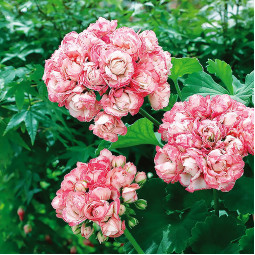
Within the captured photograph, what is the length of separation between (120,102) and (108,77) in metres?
0.04

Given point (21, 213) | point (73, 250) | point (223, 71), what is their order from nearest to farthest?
point (223, 71)
point (21, 213)
point (73, 250)

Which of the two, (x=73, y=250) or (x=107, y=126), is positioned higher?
(x=107, y=126)

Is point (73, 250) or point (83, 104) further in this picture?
point (73, 250)

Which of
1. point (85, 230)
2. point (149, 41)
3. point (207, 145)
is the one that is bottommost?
point (85, 230)

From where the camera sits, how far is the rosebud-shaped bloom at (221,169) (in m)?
0.56

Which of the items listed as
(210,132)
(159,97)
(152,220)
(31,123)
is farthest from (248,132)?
(31,123)

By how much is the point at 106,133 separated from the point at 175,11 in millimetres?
932

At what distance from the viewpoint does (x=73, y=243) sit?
185cm

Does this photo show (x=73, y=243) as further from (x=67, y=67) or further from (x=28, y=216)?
(x=67, y=67)

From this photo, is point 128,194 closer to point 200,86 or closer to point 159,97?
point 159,97

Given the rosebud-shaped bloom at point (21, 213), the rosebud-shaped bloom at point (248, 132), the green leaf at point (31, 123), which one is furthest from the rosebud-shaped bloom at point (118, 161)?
the rosebud-shaped bloom at point (21, 213)

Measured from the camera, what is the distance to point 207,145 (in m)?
0.59

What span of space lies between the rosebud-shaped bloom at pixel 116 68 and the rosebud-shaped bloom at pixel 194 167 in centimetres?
15

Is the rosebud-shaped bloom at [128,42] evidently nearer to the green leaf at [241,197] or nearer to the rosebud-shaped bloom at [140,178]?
the rosebud-shaped bloom at [140,178]
